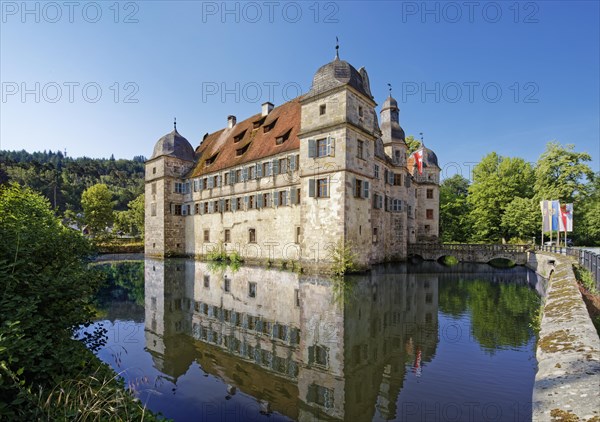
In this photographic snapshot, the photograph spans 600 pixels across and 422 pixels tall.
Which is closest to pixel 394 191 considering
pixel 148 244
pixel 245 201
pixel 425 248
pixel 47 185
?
pixel 425 248

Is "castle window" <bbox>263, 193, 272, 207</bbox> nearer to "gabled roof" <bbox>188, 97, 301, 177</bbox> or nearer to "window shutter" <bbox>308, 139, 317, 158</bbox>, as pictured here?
"gabled roof" <bbox>188, 97, 301, 177</bbox>

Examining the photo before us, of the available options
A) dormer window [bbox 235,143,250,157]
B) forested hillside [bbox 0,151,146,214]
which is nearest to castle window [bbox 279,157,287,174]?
dormer window [bbox 235,143,250,157]

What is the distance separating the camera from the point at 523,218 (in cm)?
3494

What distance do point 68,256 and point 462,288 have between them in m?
15.6

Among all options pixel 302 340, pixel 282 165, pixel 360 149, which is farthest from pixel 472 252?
pixel 302 340

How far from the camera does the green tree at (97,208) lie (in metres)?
44.2

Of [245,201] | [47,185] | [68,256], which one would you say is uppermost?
[47,185]

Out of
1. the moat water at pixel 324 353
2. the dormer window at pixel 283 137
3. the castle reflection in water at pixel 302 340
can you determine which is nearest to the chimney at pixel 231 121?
the dormer window at pixel 283 137

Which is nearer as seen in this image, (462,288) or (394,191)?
(462,288)

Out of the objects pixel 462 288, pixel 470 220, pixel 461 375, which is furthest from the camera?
pixel 470 220

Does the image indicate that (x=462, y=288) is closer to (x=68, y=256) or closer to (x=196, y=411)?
(x=196, y=411)

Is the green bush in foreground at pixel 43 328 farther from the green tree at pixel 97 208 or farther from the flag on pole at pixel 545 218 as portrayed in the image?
the green tree at pixel 97 208

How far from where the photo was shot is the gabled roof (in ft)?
80.3

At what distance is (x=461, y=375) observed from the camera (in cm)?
594
